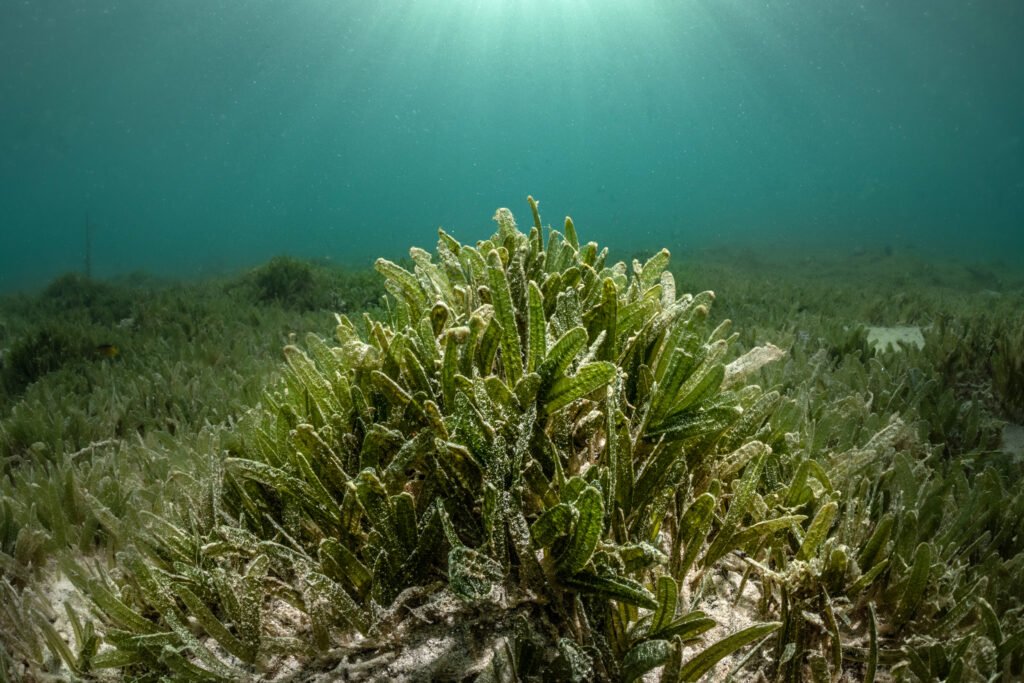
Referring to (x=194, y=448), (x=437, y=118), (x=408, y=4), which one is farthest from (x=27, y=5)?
(x=437, y=118)

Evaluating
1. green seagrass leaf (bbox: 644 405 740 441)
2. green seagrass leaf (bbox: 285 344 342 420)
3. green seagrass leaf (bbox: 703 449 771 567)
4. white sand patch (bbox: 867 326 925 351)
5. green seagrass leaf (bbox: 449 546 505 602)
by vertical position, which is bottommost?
white sand patch (bbox: 867 326 925 351)

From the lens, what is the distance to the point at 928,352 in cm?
405

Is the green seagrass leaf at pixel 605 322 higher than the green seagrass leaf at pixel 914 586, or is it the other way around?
the green seagrass leaf at pixel 605 322

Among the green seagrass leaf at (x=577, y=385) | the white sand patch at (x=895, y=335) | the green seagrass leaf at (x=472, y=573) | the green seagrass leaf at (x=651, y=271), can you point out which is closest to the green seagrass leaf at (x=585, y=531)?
the green seagrass leaf at (x=472, y=573)

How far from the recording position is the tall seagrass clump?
3.98ft

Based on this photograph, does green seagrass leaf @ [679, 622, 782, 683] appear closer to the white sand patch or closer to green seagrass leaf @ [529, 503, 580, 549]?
green seagrass leaf @ [529, 503, 580, 549]

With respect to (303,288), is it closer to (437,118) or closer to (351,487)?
(351,487)

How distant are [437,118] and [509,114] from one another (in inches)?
989

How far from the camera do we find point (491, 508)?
4.08 feet

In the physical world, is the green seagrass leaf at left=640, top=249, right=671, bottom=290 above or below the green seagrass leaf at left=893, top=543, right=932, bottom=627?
above

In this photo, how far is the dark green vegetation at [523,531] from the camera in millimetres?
1259

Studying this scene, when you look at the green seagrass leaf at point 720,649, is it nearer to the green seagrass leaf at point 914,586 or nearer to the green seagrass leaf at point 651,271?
the green seagrass leaf at point 914,586

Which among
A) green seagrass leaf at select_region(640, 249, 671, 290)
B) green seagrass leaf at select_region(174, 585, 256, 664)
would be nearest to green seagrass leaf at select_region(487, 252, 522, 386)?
green seagrass leaf at select_region(640, 249, 671, 290)

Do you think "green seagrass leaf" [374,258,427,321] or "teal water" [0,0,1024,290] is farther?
"teal water" [0,0,1024,290]
